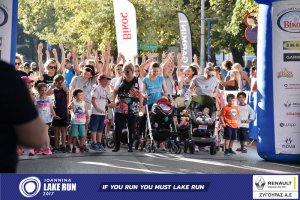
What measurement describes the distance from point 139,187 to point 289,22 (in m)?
6.59

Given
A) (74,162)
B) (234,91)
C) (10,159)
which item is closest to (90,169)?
(74,162)

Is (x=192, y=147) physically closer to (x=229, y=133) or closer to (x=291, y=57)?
(x=229, y=133)

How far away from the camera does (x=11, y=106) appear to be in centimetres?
432

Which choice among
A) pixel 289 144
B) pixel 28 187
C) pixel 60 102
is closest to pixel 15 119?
pixel 28 187

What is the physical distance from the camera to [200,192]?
796 cm

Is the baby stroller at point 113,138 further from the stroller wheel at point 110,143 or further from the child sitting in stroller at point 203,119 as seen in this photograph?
Result: the child sitting in stroller at point 203,119

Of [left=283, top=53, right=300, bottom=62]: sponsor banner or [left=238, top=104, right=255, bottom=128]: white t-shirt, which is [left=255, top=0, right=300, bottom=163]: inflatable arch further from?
[left=238, top=104, right=255, bottom=128]: white t-shirt

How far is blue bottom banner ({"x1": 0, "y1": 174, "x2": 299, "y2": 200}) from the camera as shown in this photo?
309 inches

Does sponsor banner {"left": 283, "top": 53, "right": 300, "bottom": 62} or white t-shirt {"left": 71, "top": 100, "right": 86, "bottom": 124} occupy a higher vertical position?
sponsor banner {"left": 283, "top": 53, "right": 300, "bottom": 62}

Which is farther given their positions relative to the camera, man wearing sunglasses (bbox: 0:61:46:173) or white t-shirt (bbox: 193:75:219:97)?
white t-shirt (bbox: 193:75:219:97)

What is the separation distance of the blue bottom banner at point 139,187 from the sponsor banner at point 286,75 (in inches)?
241

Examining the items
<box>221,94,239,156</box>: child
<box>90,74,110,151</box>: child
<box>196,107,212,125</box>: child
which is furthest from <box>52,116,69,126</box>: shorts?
<box>221,94,239,156</box>: child

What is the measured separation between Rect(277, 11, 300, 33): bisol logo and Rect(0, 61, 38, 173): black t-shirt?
983 cm

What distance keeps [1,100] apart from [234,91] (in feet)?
48.2
